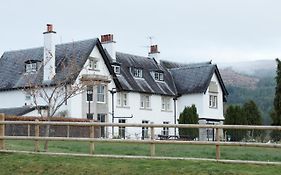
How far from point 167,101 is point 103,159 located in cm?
3666

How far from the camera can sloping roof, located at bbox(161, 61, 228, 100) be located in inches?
2073

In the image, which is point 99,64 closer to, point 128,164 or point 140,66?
point 140,66

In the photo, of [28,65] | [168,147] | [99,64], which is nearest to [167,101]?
[99,64]

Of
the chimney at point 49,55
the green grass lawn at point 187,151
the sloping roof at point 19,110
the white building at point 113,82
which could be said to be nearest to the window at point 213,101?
the white building at point 113,82

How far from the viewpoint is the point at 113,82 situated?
46.5 m

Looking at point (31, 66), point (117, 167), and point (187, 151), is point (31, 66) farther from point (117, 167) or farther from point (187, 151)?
point (117, 167)

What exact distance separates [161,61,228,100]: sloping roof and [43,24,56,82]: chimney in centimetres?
1484

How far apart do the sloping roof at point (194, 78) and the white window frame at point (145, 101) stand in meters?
4.21

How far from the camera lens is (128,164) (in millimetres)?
15500

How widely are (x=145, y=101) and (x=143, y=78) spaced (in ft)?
7.38

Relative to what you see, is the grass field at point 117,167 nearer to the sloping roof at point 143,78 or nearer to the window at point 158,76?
the sloping roof at point 143,78

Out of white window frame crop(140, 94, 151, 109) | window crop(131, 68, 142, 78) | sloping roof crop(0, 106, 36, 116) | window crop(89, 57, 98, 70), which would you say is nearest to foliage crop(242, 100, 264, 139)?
white window frame crop(140, 94, 151, 109)

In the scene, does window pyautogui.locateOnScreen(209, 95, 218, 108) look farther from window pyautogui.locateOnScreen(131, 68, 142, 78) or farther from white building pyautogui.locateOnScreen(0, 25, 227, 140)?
window pyautogui.locateOnScreen(131, 68, 142, 78)

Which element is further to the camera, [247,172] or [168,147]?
[168,147]
